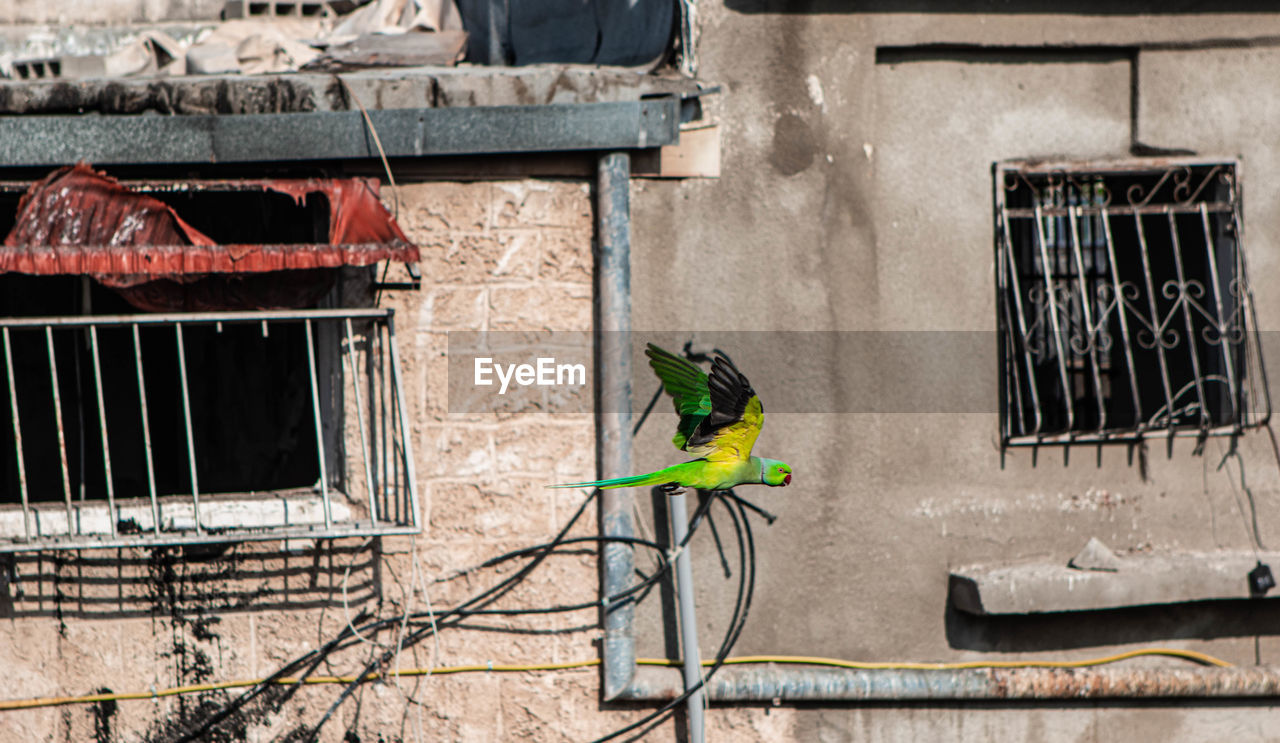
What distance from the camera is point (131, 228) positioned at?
12.4 feet

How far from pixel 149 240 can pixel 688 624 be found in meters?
2.28

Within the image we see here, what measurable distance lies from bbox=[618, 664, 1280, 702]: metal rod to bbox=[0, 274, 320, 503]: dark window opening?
1720 millimetres

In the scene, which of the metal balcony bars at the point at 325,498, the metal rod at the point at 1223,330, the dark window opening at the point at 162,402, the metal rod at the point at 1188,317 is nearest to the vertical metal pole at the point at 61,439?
the metal balcony bars at the point at 325,498

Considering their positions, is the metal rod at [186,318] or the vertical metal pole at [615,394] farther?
the vertical metal pole at [615,394]

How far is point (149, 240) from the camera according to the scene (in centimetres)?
377

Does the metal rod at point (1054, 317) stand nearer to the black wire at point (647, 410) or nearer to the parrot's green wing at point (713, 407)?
the black wire at point (647, 410)

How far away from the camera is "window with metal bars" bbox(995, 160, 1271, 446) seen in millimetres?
4379

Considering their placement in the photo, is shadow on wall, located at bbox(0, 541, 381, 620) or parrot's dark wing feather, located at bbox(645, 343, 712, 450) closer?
parrot's dark wing feather, located at bbox(645, 343, 712, 450)

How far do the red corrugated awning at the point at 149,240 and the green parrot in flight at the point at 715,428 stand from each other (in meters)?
1.33

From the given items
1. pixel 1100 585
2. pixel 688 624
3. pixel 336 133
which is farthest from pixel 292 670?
pixel 1100 585

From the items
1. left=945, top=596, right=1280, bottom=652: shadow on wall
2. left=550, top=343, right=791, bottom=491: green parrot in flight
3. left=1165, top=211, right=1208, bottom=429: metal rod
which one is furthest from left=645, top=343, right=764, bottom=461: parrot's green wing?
left=1165, top=211, right=1208, bottom=429: metal rod

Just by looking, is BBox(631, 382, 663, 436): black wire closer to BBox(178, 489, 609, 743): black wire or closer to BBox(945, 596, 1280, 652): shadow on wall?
BBox(178, 489, 609, 743): black wire

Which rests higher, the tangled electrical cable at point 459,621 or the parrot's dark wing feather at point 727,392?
the parrot's dark wing feather at point 727,392

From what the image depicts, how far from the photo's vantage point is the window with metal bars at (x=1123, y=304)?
4.38m
